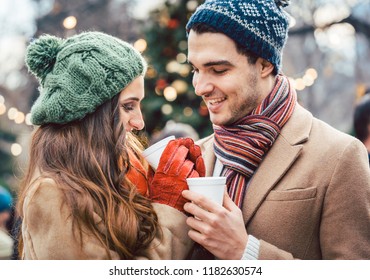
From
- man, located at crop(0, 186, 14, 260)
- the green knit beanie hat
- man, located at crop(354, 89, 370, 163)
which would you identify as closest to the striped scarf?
the green knit beanie hat

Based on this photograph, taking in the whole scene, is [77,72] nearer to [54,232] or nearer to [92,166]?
[92,166]

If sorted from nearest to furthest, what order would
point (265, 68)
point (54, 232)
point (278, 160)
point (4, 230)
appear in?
point (54, 232)
point (278, 160)
point (265, 68)
point (4, 230)

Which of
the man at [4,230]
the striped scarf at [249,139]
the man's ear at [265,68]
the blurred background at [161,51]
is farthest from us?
the blurred background at [161,51]

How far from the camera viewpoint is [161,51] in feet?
24.1

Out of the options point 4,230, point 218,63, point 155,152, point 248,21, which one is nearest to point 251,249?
point 155,152

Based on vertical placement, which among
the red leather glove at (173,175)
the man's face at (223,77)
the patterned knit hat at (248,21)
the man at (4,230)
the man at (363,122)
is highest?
the patterned knit hat at (248,21)

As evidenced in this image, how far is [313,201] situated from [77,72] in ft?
4.25

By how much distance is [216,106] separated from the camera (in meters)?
2.79

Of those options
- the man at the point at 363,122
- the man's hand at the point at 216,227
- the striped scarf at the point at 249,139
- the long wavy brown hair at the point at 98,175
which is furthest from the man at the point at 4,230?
the man at the point at 363,122

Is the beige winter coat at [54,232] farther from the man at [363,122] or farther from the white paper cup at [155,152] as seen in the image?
the man at [363,122]

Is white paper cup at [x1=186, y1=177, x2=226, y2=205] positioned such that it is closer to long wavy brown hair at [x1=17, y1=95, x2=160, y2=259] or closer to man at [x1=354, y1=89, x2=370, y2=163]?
long wavy brown hair at [x1=17, y1=95, x2=160, y2=259]

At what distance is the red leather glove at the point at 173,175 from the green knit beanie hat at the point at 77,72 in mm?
423

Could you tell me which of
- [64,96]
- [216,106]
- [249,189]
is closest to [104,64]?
[64,96]

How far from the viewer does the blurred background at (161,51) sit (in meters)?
7.16
